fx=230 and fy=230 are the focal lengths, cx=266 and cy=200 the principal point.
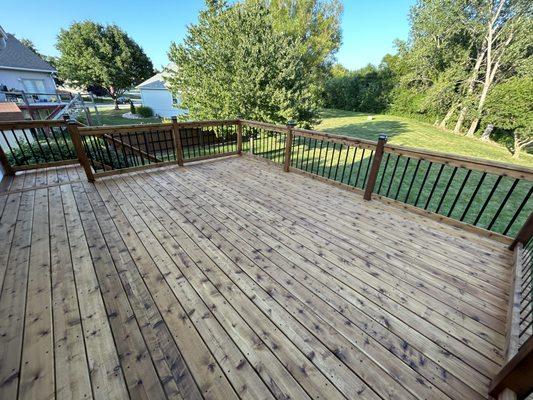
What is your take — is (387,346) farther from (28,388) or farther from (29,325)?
(29,325)

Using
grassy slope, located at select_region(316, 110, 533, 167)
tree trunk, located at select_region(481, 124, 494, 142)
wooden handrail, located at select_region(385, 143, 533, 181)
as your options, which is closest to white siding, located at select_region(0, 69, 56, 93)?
grassy slope, located at select_region(316, 110, 533, 167)

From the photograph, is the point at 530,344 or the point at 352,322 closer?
the point at 530,344

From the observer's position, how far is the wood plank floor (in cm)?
135

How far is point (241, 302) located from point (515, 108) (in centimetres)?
1530

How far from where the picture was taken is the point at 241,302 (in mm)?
1838

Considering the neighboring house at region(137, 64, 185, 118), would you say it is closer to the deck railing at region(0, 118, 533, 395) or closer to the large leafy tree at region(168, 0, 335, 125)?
the large leafy tree at region(168, 0, 335, 125)

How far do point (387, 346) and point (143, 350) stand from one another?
1.61 metres

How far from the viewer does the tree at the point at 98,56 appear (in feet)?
73.9

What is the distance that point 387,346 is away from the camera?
1560mm

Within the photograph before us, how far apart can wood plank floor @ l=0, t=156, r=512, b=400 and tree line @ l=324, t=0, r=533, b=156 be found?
505 inches

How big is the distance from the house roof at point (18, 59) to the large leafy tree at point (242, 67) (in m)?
14.2

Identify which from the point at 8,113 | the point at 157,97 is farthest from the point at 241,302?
the point at 157,97

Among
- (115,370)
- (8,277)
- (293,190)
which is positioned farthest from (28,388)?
(293,190)

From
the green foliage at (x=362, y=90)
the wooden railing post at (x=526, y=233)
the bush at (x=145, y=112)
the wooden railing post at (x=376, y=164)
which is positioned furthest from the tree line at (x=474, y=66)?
the bush at (x=145, y=112)
